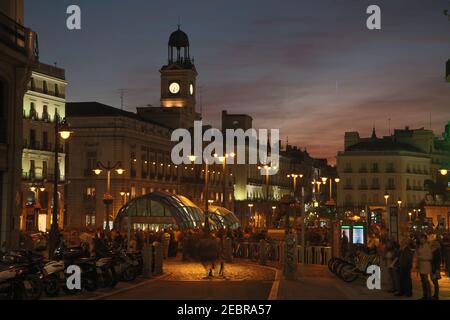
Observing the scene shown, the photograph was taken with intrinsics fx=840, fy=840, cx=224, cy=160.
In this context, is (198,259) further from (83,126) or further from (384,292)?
(83,126)

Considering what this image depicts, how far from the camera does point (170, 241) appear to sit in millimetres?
43594

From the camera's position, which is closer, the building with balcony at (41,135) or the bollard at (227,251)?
the bollard at (227,251)

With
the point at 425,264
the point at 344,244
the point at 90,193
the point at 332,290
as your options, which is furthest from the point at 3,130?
the point at 90,193

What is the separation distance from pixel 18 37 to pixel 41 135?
5770 centimetres

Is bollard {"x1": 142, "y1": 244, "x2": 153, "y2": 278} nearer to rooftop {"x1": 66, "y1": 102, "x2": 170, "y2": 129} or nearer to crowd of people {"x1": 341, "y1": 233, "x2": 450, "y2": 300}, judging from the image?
crowd of people {"x1": 341, "y1": 233, "x2": 450, "y2": 300}

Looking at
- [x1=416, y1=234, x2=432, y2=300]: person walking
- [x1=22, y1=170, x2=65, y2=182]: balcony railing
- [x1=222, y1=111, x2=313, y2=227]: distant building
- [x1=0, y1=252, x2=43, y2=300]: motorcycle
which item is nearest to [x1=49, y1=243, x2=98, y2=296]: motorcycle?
[x1=0, y1=252, x2=43, y2=300]: motorcycle

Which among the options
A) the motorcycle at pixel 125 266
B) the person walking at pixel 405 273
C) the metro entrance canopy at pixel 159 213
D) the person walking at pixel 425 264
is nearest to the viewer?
the person walking at pixel 425 264

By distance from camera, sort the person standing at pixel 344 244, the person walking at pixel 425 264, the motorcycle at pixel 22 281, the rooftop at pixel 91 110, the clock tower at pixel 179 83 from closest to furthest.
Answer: the motorcycle at pixel 22 281, the person walking at pixel 425 264, the person standing at pixel 344 244, the rooftop at pixel 91 110, the clock tower at pixel 179 83

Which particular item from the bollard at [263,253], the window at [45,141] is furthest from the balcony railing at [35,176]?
the bollard at [263,253]

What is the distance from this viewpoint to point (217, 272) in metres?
32.0

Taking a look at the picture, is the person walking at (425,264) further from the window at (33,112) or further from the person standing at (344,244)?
the window at (33,112)

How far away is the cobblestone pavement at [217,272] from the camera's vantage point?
98.5 feet

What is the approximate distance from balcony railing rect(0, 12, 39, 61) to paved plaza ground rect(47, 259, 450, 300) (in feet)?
28.6
